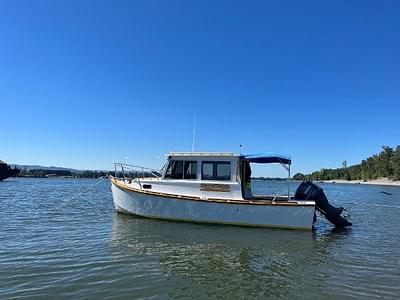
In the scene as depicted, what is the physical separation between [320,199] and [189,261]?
8.80 meters

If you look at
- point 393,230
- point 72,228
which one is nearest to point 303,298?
point 72,228

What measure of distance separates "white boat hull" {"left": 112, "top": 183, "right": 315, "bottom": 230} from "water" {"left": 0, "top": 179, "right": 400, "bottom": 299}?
1.37 feet

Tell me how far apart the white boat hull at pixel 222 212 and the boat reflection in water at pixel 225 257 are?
0.37 metres

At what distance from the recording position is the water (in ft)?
26.7

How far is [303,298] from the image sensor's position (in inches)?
308

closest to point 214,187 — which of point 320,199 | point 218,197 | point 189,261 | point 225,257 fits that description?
point 218,197

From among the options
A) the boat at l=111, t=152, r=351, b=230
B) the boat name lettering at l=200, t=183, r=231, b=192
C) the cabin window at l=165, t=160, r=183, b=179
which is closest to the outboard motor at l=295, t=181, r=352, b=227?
the boat at l=111, t=152, r=351, b=230

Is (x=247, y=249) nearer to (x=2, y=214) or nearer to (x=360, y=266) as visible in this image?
(x=360, y=266)

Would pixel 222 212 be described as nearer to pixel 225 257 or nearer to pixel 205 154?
pixel 205 154

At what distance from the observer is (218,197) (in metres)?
17.1

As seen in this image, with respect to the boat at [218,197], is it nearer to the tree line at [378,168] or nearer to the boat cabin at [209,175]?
the boat cabin at [209,175]

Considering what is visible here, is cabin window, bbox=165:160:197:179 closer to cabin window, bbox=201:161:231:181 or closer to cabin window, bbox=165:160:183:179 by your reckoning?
cabin window, bbox=165:160:183:179

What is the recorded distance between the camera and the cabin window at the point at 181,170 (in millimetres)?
17719

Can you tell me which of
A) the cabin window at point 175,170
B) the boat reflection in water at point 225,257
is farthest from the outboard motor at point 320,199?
the cabin window at point 175,170
